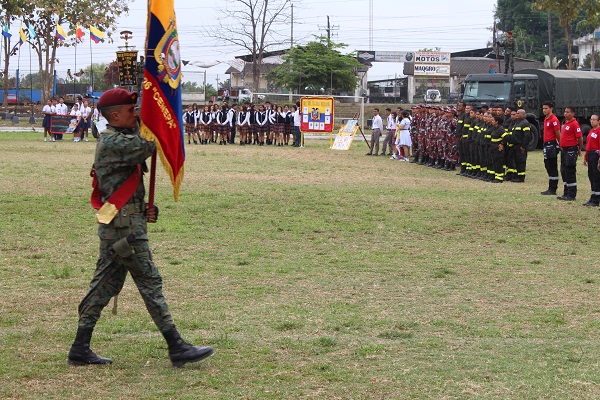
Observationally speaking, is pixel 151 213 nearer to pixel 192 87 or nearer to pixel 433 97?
pixel 192 87

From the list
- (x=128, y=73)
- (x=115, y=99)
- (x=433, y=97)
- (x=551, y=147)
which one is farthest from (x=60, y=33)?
(x=115, y=99)

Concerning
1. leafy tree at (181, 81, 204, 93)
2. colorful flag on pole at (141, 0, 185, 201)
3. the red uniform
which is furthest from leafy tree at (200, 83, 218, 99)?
colorful flag on pole at (141, 0, 185, 201)

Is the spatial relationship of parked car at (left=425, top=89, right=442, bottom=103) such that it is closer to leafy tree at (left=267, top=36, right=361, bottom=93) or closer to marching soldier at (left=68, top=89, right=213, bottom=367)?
leafy tree at (left=267, top=36, right=361, bottom=93)

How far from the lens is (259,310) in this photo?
7.92 meters

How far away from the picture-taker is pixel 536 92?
3550 centimetres

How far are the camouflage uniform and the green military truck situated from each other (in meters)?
29.1

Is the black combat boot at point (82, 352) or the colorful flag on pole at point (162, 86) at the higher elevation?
the colorful flag on pole at point (162, 86)

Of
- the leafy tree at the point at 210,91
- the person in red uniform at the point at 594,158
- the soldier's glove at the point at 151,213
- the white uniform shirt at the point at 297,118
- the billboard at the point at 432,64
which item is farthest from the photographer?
the billboard at the point at 432,64

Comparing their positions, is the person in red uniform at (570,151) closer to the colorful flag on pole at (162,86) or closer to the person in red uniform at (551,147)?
the person in red uniform at (551,147)

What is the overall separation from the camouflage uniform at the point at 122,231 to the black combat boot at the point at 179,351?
60 mm

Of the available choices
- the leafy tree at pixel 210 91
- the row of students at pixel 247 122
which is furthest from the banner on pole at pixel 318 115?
the leafy tree at pixel 210 91

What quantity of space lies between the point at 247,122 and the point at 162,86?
3356 centimetres

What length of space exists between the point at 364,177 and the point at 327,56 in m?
42.2

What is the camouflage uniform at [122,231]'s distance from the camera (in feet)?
19.1
